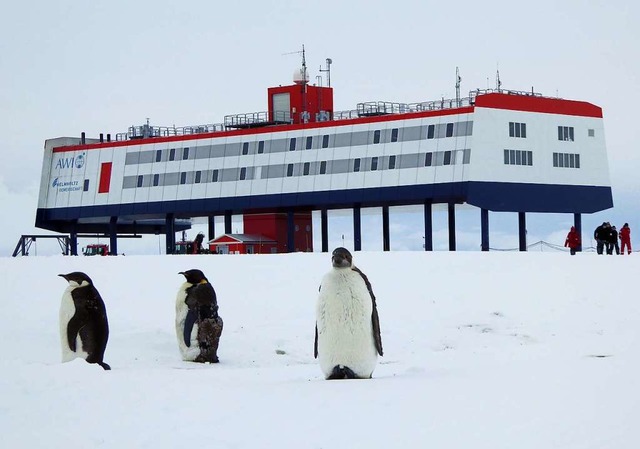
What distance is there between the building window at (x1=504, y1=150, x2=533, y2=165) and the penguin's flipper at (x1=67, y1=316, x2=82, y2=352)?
47.7 m

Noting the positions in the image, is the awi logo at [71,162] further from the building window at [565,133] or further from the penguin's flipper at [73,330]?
the penguin's flipper at [73,330]

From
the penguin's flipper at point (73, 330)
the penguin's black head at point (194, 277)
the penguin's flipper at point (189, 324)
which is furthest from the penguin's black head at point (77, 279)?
the penguin's black head at point (194, 277)

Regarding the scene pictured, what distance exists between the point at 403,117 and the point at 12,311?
4039 cm

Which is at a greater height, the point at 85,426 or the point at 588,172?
the point at 588,172

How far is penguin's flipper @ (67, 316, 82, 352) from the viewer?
75.8ft

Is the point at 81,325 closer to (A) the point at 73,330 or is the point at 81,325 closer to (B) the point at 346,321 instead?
(A) the point at 73,330

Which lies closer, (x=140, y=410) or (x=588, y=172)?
(x=140, y=410)

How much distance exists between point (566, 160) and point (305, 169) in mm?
15355

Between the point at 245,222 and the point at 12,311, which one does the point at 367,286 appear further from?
the point at 245,222

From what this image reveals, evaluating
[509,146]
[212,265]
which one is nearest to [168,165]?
[509,146]

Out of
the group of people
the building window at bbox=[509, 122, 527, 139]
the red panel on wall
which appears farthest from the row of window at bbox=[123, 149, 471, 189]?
the group of people

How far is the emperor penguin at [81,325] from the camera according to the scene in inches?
910

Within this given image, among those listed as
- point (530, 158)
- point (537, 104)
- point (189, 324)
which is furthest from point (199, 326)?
point (537, 104)

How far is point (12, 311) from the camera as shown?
33.2 metres
